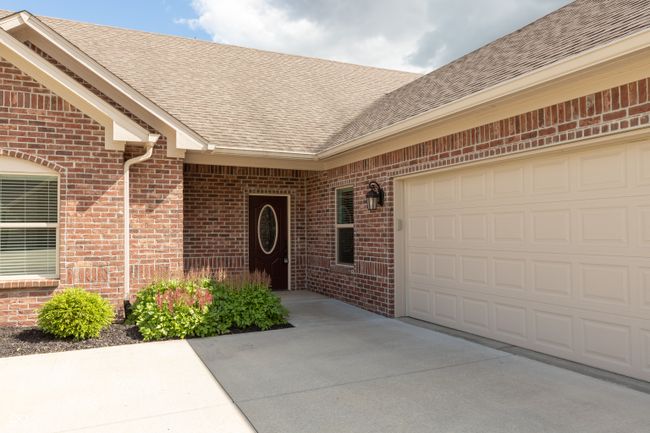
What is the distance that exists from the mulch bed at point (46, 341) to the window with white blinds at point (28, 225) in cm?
94

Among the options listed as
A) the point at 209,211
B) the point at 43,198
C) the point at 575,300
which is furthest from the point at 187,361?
the point at 209,211

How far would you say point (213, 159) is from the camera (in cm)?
934

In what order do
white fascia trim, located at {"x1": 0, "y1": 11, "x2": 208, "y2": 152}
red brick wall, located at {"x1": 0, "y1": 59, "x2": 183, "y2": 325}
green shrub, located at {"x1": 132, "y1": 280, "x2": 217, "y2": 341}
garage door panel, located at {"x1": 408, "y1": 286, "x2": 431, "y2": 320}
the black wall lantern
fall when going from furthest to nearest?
the black wall lantern, garage door panel, located at {"x1": 408, "y1": 286, "x2": 431, "y2": 320}, white fascia trim, located at {"x1": 0, "y1": 11, "x2": 208, "y2": 152}, red brick wall, located at {"x1": 0, "y1": 59, "x2": 183, "y2": 325}, green shrub, located at {"x1": 132, "y1": 280, "x2": 217, "y2": 341}

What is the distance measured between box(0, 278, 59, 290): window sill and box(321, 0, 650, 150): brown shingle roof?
18.6 ft

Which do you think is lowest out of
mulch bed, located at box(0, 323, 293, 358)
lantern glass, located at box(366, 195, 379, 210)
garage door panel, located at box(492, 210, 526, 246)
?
mulch bed, located at box(0, 323, 293, 358)

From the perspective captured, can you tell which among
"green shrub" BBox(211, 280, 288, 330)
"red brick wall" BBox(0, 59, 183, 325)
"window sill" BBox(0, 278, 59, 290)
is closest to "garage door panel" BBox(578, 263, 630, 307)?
"green shrub" BBox(211, 280, 288, 330)

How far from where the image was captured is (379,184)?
8.60 m

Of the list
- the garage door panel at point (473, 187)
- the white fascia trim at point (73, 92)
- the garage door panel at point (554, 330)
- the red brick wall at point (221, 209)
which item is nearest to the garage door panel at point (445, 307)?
the garage door panel at point (554, 330)

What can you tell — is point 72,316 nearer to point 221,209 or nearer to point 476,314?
point 221,209

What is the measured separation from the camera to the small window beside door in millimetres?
9859

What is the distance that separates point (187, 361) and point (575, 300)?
4.73 metres

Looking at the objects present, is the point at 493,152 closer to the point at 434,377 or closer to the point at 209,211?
the point at 434,377

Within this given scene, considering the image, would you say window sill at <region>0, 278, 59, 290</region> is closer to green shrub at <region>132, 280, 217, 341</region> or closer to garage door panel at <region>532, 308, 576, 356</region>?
green shrub at <region>132, 280, 217, 341</region>

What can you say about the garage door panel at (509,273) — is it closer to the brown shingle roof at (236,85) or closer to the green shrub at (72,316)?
the brown shingle roof at (236,85)
